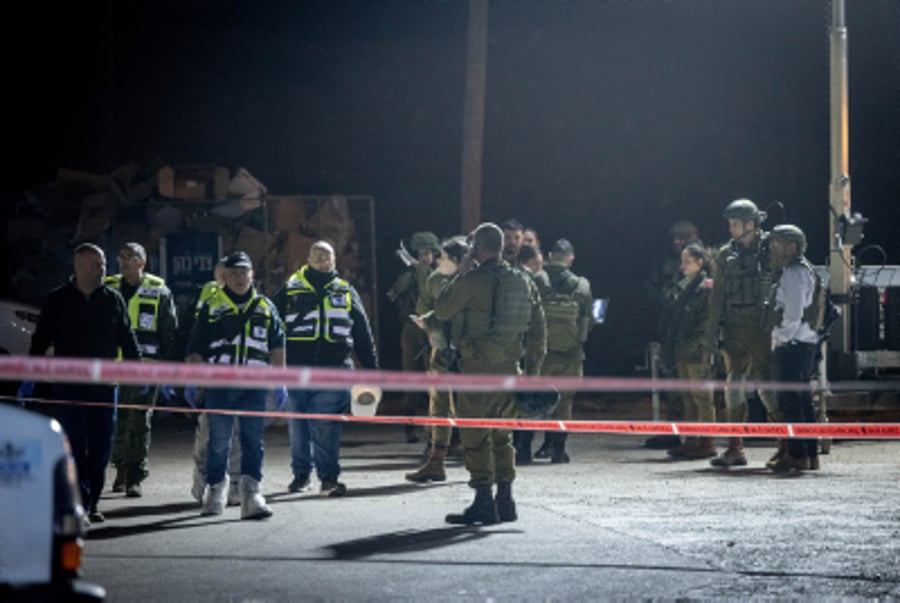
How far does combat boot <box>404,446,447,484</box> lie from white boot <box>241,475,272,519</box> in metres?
2.58

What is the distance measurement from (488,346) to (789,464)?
4.17m

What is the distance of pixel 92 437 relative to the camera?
10.9 m

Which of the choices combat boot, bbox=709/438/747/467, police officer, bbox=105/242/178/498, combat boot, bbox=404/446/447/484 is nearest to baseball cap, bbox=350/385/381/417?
combat boot, bbox=404/446/447/484

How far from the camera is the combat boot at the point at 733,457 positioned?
14.5 m

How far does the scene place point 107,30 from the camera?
2734 cm

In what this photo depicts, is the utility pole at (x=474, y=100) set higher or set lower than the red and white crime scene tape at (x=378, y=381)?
higher

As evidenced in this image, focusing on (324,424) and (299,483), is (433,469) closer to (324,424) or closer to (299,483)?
(299,483)

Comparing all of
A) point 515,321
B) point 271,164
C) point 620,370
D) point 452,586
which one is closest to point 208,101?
point 271,164

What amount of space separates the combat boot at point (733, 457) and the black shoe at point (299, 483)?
Result: 12.8ft

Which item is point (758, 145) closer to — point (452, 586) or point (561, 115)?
point (561, 115)

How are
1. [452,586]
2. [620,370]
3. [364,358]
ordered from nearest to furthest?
[452,586] → [364,358] → [620,370]

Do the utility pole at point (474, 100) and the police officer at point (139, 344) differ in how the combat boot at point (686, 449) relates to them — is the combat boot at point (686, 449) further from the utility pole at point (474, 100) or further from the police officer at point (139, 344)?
the utility pole at point (474, 100)

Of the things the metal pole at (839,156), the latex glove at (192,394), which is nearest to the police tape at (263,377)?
the latex glove at (192,394)

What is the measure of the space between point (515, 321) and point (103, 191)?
13051mm
